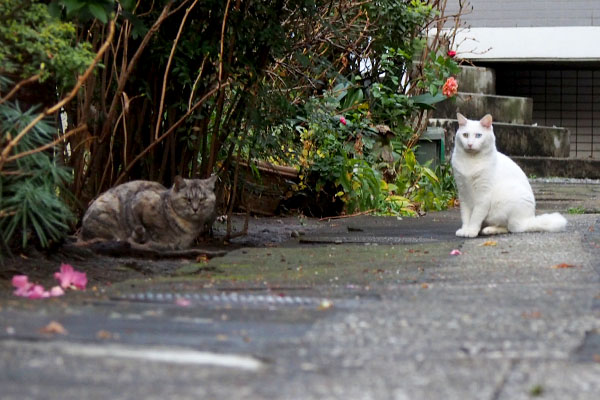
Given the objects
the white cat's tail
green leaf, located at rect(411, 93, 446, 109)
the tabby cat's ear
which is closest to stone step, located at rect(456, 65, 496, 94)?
green leaf, located at rect(411, 93, 446, 109)

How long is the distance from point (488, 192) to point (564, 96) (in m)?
9.53

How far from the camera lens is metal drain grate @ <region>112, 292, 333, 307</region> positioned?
113 inches

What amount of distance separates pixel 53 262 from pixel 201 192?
1.18 meters

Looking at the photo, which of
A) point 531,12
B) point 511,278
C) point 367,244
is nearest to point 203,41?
point 367,244

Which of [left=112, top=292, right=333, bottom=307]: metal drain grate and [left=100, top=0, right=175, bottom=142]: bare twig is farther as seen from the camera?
[left=100, top=0, right=175, bottom=142]: bare twig

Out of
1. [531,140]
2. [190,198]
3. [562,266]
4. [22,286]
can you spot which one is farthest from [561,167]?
[22,286]

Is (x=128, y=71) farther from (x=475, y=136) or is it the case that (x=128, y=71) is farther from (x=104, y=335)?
(x=475, y=136)

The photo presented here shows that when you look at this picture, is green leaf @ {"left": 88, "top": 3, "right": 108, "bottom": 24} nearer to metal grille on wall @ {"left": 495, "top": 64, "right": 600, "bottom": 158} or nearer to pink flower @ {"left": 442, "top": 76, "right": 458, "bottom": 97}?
pink flower @ {"left": 442, "top": 76, "right": 458, "bottom": 97}

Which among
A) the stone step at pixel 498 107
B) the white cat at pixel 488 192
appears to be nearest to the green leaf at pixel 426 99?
the white cat at pixel 488 192

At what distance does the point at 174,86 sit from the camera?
5.08 meters

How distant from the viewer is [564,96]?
14836 mm

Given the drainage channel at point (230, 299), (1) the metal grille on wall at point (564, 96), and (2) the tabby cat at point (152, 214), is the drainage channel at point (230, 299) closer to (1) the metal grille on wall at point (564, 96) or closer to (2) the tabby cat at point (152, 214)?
(2) the tabby cat at point (152, 214)

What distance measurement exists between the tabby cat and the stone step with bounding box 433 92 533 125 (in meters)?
8.10

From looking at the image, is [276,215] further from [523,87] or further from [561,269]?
[523,87]
